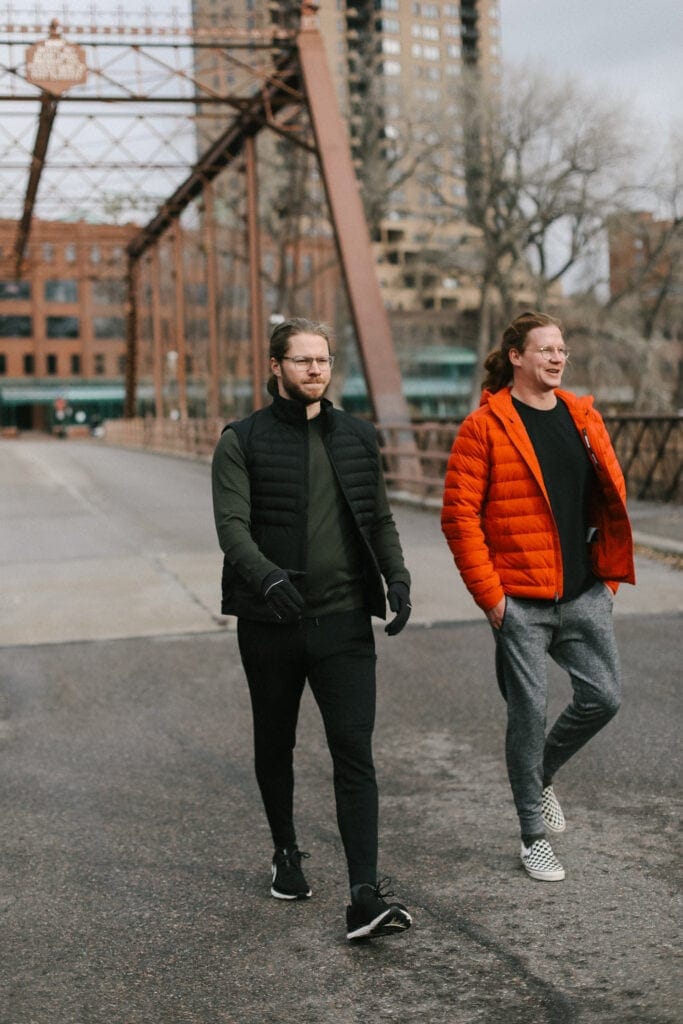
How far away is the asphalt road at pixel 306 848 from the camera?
3391 millimetres

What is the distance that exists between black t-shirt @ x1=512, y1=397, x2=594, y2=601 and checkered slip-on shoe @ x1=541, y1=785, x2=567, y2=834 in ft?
2.81

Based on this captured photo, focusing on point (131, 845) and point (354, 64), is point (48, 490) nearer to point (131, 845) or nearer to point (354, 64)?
point (131, 845)

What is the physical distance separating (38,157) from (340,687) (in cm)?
3108

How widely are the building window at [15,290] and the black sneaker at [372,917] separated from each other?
3921 inches

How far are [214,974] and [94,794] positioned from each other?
196 cm

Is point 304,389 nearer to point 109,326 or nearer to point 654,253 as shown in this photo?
point 654,253

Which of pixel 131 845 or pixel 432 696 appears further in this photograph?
pixel 432 696

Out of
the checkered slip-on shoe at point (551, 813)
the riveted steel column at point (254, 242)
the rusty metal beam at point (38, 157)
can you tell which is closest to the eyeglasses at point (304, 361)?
the checkered slip-on shoe at point (551, 813)

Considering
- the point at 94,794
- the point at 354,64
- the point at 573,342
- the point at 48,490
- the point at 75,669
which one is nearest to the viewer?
the point at 94,794

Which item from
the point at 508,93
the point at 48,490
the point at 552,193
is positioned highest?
the point at 508,93

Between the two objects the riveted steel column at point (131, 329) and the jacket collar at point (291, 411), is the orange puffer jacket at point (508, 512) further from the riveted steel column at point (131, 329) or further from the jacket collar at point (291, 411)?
the riveted steel column at point (131, 329)

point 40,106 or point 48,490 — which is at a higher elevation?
point 40,106

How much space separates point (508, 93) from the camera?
40.4 metres

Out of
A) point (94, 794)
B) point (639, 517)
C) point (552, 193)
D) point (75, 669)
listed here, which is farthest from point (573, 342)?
point (94, 794)
